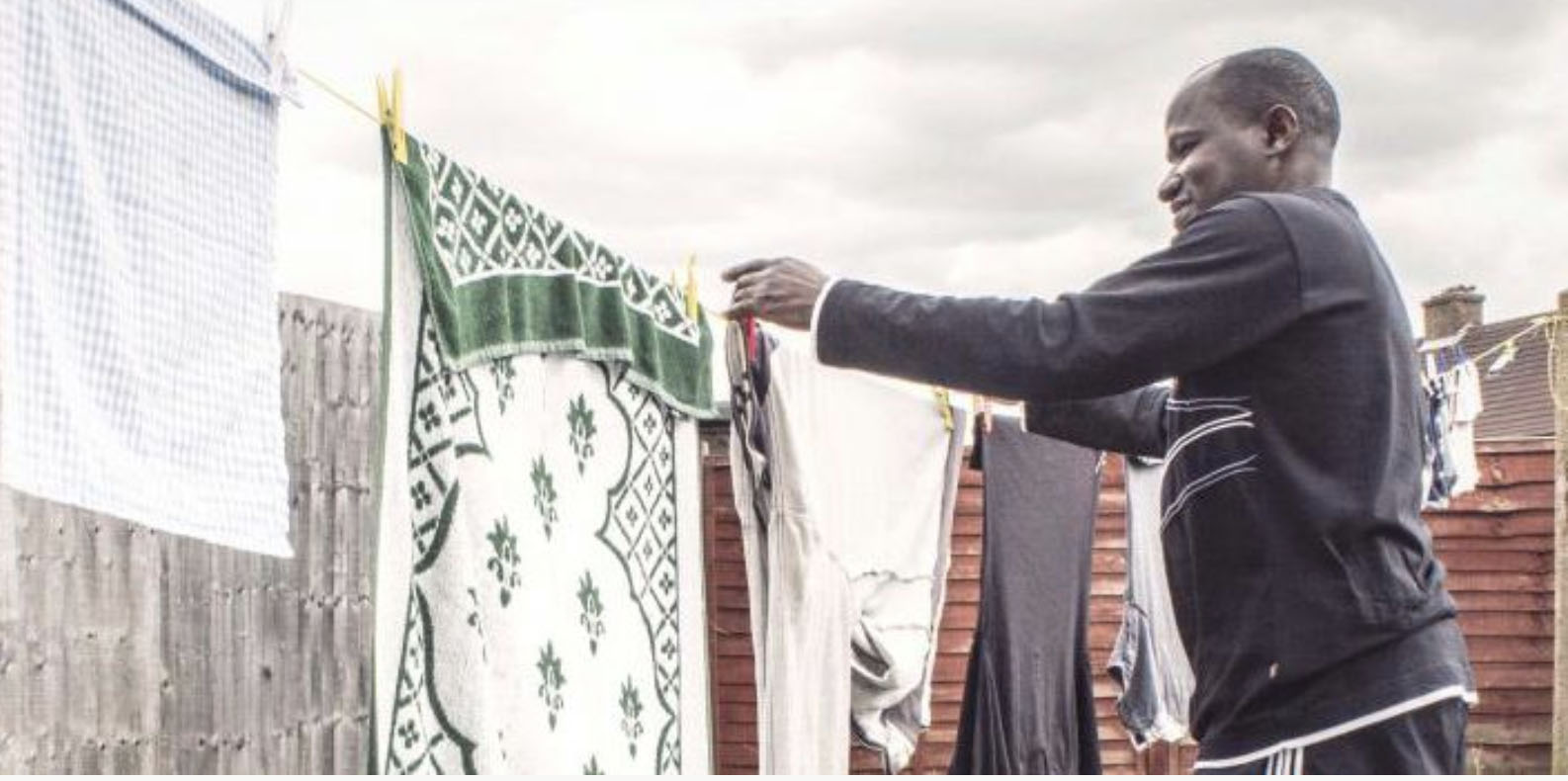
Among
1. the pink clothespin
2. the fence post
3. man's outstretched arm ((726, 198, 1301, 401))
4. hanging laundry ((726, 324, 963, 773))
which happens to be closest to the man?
man's outstretched arm ((726, 198, 1301, 401))

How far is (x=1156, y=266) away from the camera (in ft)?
7.98

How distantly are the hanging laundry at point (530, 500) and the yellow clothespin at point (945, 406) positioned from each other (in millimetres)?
1055

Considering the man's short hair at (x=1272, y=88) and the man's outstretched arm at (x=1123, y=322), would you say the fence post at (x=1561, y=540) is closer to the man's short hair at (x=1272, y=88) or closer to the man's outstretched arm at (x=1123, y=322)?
the man's short hair at (x=1272, y=88)

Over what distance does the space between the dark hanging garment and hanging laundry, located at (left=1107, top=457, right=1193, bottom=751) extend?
7.0 inches

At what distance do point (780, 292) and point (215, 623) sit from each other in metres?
1.89

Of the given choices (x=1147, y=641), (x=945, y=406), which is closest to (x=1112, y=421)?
(x=945, y=406)

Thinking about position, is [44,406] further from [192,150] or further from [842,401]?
[842,401]

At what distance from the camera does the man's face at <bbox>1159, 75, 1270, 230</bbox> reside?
104 inches

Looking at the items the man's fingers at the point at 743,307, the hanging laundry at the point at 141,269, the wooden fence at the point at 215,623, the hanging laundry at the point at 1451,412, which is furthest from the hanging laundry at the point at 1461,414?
the hanging laundry at the point at 141,269

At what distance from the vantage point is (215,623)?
3.95m

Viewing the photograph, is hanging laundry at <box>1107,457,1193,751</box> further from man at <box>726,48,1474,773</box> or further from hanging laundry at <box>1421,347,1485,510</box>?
man at <box>726,48,1474,773</box>

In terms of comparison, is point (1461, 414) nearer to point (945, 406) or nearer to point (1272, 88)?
point (945, 406)

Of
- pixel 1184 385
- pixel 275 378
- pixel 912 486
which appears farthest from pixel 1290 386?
pixel 912 486

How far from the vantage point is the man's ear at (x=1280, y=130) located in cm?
263
